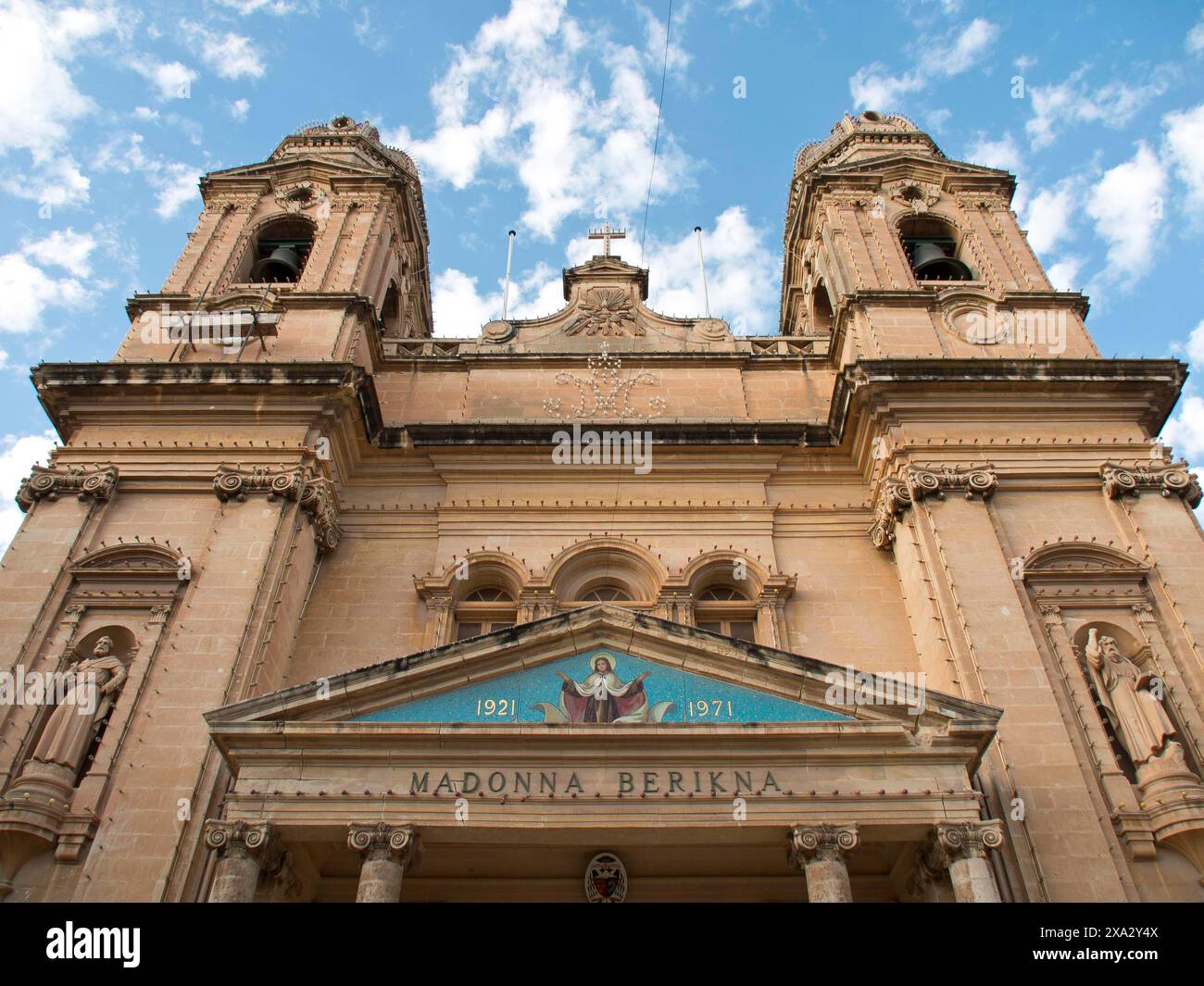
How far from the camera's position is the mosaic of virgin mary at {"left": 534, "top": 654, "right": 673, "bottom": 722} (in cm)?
1339

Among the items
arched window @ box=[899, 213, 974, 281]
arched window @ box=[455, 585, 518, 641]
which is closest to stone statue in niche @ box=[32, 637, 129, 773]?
→ arched window @ box=[455, 585, 518, 641]

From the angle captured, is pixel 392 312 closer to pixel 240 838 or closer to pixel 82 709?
pixel 82 709

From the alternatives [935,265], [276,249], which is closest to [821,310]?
[935,265]

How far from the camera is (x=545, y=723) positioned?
42.9 ft

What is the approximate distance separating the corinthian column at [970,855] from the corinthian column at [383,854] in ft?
19.9

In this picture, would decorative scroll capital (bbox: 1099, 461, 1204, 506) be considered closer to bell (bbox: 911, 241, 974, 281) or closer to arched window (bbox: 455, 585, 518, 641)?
bell (bbox: 911, 241, 974, 281)

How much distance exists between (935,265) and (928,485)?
9754 millimetres

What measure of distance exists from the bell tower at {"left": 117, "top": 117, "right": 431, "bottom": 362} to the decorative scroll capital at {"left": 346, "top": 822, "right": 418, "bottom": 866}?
11.2 metres

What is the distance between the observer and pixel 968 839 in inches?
479

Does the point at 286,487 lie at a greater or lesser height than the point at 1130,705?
greater

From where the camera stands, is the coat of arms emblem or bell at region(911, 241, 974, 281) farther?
bell at region(911, 241, 974, 281)

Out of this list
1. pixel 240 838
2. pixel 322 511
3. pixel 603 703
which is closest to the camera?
pixel 240 838

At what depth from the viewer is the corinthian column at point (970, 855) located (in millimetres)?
11805
